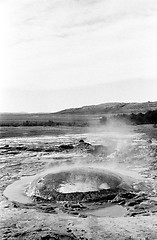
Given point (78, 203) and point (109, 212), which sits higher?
point (78, 203)

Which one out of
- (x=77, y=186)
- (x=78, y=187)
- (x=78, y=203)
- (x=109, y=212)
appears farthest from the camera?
(x=77, y=186)

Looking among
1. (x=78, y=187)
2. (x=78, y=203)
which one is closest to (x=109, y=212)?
(x=78, y=203)

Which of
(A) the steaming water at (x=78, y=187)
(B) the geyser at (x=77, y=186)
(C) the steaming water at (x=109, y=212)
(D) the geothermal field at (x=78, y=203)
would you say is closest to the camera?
(D) the geothermal field at (x=78, y=203)

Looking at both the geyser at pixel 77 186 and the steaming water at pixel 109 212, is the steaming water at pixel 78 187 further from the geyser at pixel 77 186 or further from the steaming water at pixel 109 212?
the steaming water at pixel 109 212

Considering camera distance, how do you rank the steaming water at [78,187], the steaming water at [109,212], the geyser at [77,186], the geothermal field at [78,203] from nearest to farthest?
1. the geothermal field at [78,203]
2. the steaming water at [109,212]
3. the geyser at [77,186]
4. the steaming water at [78,187]

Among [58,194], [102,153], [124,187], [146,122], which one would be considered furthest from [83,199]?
[146,122]

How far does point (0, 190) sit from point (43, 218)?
4434mm

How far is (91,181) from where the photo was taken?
1380cm

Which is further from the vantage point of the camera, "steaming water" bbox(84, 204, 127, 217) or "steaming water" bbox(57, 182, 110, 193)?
"steaming water" bbox(57, 182, 110, 193)

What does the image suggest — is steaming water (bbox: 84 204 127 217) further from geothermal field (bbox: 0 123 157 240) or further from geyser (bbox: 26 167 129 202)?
geyser (bbox: 26 167 129 202)

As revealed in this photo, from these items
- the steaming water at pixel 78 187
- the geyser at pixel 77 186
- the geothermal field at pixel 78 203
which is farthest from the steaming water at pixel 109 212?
the steaming water at pixel 78 187

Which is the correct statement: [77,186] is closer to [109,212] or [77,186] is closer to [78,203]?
[78,203]

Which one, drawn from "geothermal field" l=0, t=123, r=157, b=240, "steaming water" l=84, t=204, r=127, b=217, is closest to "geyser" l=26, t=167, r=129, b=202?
"geothermal field" l=0, t=123, r=157, b=240

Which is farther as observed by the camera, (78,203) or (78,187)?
(78,187)
